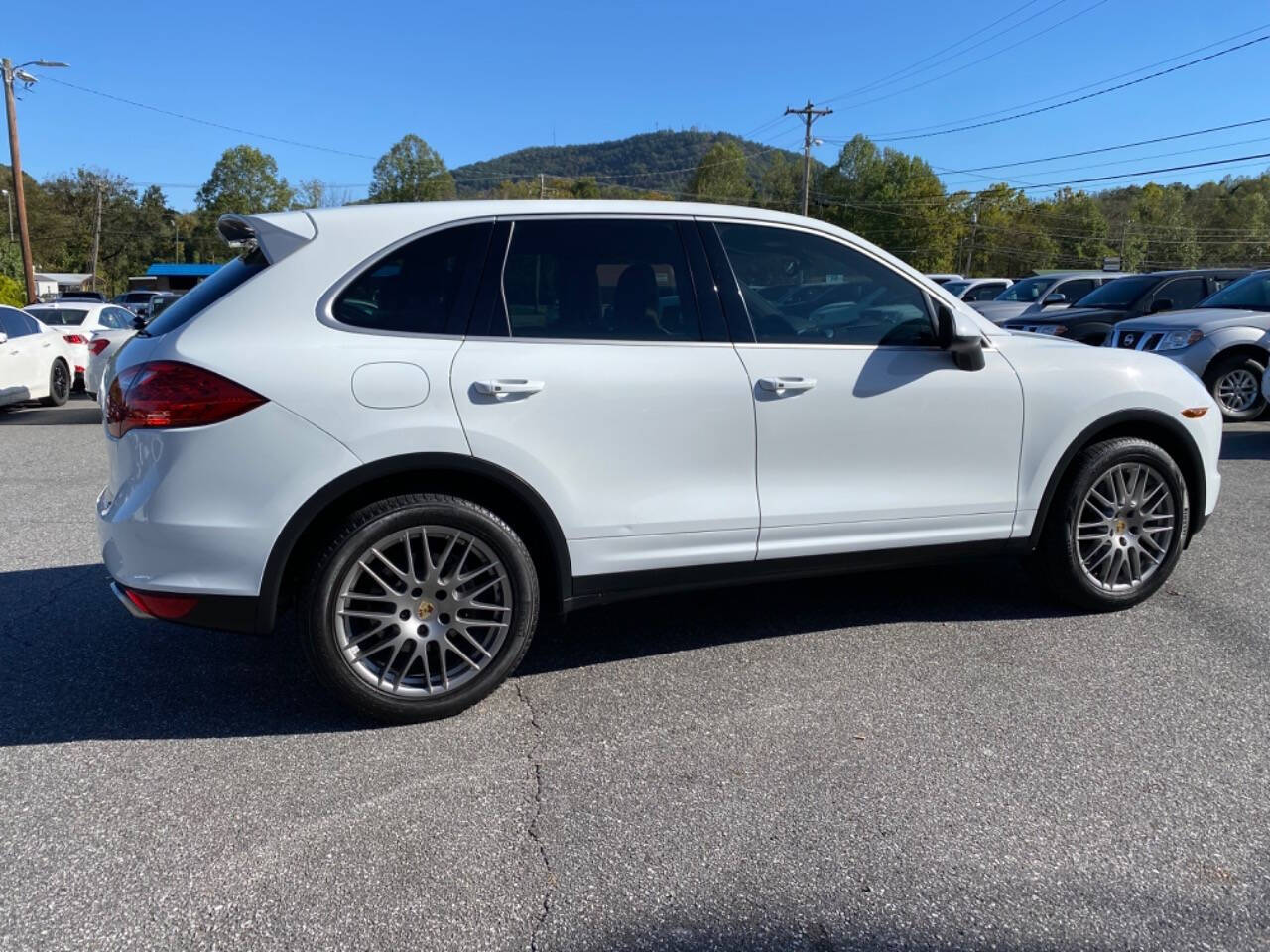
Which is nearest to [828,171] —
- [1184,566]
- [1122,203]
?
[1122,203]

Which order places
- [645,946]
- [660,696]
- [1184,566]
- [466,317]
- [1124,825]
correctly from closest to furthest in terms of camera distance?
[645,946] < [1124,825] < [466,317] < [660,696] < [1184,566]

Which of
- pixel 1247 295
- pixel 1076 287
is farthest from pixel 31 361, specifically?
pixel 1076 287

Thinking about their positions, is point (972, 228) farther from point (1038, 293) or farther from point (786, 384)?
point (786, 384)

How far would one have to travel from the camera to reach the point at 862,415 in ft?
13.2

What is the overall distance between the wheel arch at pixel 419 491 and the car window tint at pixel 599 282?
0.57m

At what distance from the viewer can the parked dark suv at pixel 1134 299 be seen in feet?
43.2

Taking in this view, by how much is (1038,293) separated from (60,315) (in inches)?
724

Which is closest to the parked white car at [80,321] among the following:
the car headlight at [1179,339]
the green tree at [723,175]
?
the car headlight at [1179,339]

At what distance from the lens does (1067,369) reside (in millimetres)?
4391

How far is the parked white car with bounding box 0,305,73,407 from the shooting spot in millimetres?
12211

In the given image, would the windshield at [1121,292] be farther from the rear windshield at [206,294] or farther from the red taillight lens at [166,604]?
the red taillight lens at [166,604]

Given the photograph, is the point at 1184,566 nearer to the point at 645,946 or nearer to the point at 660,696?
the point at 660,696

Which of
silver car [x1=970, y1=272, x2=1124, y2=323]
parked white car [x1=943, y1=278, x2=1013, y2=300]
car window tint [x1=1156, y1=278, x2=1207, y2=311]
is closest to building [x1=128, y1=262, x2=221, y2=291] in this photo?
parked white car [x1=943, y1=278, x2=1013, y2=300]

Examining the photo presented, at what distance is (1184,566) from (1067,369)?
180cm
